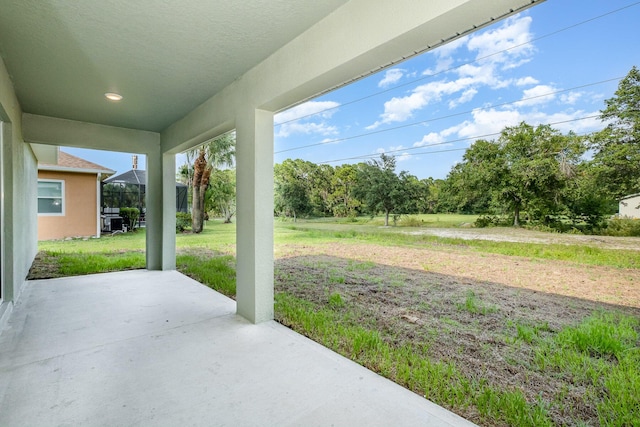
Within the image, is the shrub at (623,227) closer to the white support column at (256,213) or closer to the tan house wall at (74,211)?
the white support column at (256,213)

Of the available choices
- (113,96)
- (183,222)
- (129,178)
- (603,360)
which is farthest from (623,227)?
(129,178)

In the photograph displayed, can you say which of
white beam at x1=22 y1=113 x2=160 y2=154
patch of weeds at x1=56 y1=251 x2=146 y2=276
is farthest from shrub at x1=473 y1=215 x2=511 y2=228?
patch of weeds at x1=56 y1=251 x2=146 y2=276

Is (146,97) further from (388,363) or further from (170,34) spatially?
(388,363)

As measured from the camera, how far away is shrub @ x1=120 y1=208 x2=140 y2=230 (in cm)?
1059

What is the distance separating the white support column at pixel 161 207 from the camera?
539 centimetres

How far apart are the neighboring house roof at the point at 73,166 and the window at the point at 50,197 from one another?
429 mm

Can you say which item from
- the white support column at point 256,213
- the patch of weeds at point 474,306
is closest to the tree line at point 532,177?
the patch of weeds at point 474,306

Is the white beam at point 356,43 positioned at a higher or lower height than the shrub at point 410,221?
higher

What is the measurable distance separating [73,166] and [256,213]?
9.06 meters

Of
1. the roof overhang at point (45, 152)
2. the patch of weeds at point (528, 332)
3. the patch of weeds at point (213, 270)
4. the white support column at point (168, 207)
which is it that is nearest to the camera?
the patch of weeds at point (528, 332)

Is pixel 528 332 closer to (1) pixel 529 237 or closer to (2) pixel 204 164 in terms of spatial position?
(1) pixel 529 237

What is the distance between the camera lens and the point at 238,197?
332 cm

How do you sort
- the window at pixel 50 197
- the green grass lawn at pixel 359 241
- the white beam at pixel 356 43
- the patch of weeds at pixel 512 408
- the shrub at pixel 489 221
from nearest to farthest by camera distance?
1. the white beam at pixel 356 43
2. the patch of weeds at pixel 512 408
3. the green grass lawn at pixel 359 241
4. the shrub at pixel 489 221
5. the window at pixel 50 197

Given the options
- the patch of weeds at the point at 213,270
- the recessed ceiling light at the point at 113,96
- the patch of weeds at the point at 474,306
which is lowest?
the patch of weeds at the point at 213,270
